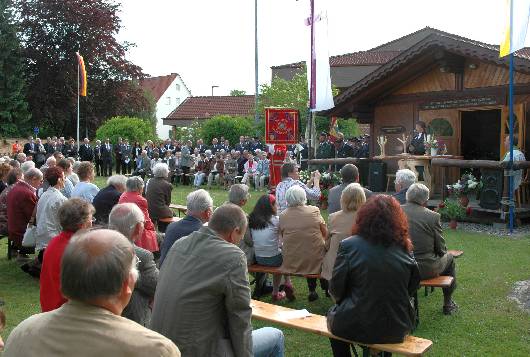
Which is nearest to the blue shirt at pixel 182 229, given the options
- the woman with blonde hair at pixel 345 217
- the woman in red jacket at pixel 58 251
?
the woman in red jacket at pixel 58 251

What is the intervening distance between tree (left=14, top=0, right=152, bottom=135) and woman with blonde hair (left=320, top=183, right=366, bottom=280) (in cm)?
3097

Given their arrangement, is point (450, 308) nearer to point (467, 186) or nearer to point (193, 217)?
point (193, 217)

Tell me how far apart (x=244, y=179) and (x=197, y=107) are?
33190 millimetres

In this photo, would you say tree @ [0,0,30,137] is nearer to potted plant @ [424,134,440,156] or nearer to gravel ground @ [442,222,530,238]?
potted plant @ [424,134,440,156]

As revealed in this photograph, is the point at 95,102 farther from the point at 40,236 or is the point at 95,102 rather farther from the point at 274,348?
the point at 274,348

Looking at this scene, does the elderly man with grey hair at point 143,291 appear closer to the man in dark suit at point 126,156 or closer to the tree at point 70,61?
the man in dark suit at point 126,156

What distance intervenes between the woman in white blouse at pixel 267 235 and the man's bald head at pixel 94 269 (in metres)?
4.49

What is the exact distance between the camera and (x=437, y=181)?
14961 millimetres

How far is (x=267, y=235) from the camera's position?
652 cm

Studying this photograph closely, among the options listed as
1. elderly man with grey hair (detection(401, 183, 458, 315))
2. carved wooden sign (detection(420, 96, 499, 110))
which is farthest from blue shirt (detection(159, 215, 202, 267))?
carved wooden sign (detection(420, 96, 499, 110))

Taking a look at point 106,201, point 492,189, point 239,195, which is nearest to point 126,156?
point 492,189

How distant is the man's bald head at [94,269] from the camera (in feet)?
6.32

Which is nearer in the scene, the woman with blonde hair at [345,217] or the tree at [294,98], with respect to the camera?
the woman with blonde hair at [345,217]

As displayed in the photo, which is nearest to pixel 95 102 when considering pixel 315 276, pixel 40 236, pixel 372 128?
pixel 372 128
